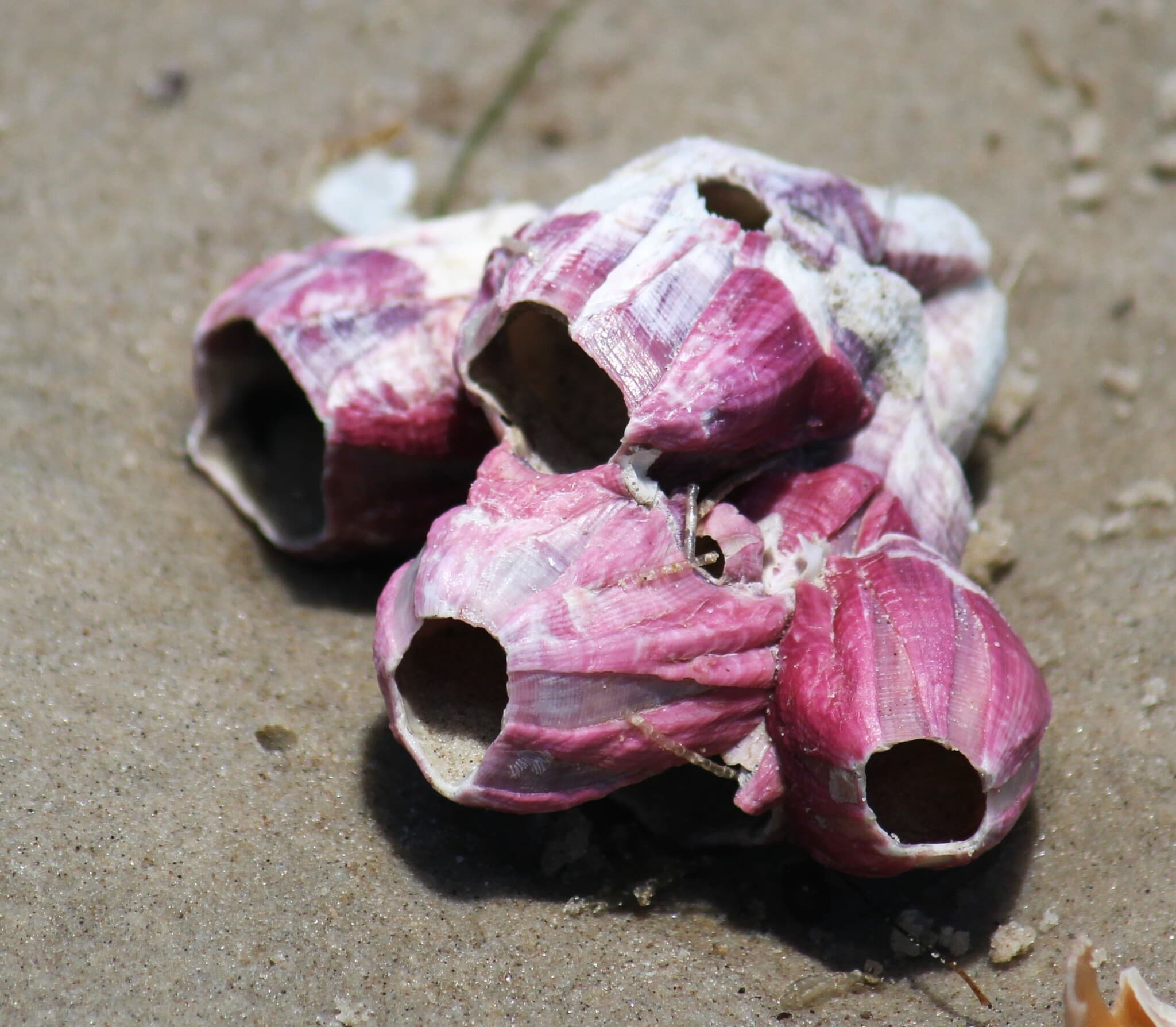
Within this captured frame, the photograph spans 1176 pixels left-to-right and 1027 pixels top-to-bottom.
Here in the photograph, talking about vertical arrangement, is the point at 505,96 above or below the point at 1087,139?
below

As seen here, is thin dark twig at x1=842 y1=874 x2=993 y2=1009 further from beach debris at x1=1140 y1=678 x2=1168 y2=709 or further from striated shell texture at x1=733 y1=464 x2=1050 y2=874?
beach debris at x1=1140 y1=678 x2=1168 y2=709

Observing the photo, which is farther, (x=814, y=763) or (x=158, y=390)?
(x=158, y=390)

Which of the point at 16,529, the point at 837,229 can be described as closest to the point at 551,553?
the point at 837,229

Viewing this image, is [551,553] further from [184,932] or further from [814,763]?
[184,932]

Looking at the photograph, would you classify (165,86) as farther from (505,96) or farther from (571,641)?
(571,641)

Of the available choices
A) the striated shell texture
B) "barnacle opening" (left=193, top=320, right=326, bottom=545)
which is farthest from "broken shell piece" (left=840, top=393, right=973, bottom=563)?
"barnacle opening" (left=193, top=320, right=326, bottom=545)

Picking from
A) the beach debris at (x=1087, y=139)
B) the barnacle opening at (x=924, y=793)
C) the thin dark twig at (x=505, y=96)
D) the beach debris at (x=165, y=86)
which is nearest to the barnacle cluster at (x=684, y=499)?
the barnacle opening at (x=924, y=793)

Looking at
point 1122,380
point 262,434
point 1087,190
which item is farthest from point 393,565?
point 1087,190
